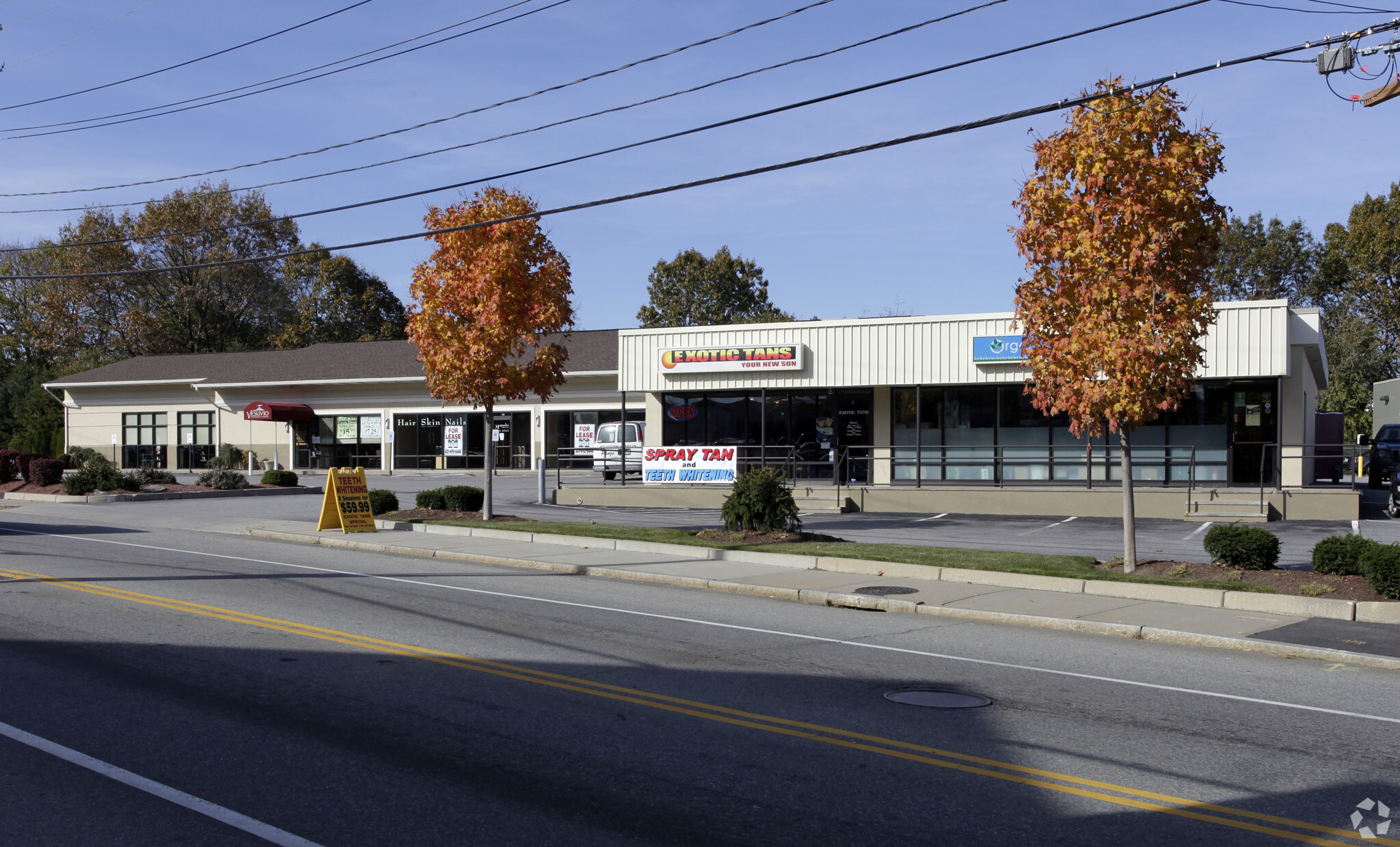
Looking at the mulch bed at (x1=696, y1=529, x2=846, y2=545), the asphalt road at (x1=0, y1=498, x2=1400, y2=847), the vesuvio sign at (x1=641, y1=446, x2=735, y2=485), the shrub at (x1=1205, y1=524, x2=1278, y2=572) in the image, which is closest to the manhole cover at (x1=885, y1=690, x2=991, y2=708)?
the asphalt road at (x1=0, y1=498, x2=1400, y2=847)

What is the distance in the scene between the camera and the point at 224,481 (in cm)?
3281

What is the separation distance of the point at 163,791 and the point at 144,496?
28.3 m

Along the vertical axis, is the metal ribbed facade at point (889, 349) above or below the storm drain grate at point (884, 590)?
above

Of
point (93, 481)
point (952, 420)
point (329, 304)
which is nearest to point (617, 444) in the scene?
point (952, 420)

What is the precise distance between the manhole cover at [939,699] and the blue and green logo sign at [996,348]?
1943 cm

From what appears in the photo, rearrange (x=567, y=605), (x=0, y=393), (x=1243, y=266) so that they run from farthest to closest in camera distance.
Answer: (x=1243, y=266) < (x=0, y=393) < (x=567, y=605)

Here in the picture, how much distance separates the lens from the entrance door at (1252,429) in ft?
85.4

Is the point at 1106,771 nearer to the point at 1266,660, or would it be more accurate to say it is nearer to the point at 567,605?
the point at 1266,660

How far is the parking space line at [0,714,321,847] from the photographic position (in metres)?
5.07

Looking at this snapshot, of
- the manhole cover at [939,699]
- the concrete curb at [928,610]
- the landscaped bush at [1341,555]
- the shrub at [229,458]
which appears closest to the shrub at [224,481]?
the concrete curb at [928,610]

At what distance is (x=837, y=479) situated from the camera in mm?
27094

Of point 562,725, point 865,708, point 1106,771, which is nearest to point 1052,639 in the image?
point 865,708

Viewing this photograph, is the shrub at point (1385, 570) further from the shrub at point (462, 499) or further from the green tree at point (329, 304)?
the green tree at point (329, 304)

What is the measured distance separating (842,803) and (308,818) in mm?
2755
